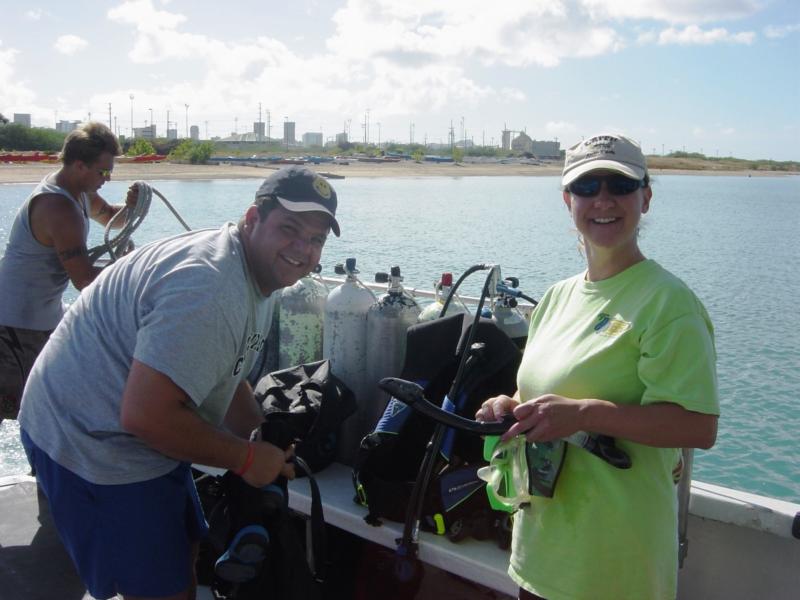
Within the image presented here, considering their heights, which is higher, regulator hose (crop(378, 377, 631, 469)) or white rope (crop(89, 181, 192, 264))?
white rope (crop(89, 181, 192, 264))

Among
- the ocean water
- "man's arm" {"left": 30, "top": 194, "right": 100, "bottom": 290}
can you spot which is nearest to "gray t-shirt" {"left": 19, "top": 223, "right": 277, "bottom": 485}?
the ocean water

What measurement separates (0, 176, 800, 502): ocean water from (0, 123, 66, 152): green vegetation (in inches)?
1562

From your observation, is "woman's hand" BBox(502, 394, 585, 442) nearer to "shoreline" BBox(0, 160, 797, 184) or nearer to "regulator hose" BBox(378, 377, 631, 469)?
"regulator hose" BBox(378, 377, 631, 469)

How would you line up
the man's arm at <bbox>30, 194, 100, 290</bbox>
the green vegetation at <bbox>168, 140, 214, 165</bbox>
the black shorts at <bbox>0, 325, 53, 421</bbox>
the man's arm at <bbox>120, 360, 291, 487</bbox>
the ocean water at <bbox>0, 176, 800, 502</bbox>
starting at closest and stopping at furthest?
the man's arm at <bbox>120, 360, 291, 487</bbox> → the man's arm at <bbox>30, 194, 100, 290</bbox> → the black shorts at <bbox>0, 325, 53, 421</bbox> → the ocean water at <bbox>0, 176, 800, 502</bbox> → the green vegetation at <bbox>168, 140, 214, 165</bbox>

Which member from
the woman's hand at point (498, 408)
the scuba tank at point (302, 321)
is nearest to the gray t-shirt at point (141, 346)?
the woman's hand at point (498, 408)

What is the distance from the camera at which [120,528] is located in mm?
2031

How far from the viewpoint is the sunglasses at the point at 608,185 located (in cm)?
179

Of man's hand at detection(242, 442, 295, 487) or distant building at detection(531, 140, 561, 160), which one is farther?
distant building at detection(531, 140, 561, 160)

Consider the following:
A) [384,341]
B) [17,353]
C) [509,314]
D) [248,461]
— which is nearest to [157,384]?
[248,461]

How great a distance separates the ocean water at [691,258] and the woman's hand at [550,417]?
1.69ft

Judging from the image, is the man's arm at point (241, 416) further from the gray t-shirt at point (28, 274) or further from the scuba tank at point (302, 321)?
the gray t-shirt at point (28, 274)

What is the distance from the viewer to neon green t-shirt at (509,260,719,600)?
159 cm

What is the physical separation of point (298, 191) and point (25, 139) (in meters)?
78.9

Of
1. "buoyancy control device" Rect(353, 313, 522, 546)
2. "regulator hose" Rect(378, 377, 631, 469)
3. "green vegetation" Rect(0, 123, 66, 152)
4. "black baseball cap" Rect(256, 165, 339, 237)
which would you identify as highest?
"green vegetation" Rect(0, 123, 66, 152)
